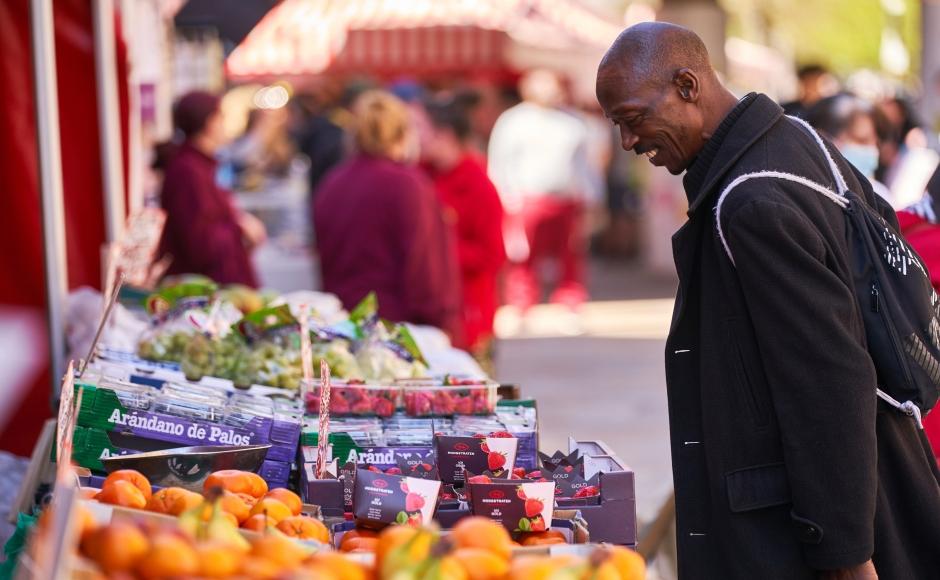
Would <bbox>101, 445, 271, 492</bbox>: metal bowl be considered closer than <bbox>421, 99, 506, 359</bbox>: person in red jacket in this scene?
Yes

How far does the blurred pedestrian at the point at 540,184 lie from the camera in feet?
42.0

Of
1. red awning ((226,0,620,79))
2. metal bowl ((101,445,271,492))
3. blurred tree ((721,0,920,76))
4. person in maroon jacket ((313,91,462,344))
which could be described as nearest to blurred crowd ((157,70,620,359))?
person in maroon jacket ((313,91,462,344))

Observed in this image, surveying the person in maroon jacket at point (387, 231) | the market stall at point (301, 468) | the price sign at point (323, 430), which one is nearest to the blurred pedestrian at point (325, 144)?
the person in maroon jacket at point (387, 231)

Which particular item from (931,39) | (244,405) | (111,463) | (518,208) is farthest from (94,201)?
(931,39)

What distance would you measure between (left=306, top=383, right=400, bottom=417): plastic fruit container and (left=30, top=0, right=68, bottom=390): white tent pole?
4.34 feet

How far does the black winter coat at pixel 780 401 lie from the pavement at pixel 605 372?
3.11m

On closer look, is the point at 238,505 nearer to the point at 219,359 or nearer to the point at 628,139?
the point at 628,139

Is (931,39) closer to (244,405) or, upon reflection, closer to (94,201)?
(94,201)

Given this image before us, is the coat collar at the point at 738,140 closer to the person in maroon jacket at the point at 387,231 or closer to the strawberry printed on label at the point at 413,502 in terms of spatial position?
the strawberry printed on label at the point at 413,502

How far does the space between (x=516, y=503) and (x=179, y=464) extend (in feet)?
2.56

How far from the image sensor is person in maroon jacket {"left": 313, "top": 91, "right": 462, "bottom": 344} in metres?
6.82

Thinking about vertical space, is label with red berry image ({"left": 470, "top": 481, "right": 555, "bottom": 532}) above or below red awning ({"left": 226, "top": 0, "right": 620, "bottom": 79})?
below

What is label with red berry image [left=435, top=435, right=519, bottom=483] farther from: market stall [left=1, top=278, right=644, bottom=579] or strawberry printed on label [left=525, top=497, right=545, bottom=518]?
strawberry printed on label [left=525, top=497, right=545, bottom=518]

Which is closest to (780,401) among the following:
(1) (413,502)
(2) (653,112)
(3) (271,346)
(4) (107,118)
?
(2) (653,112)
